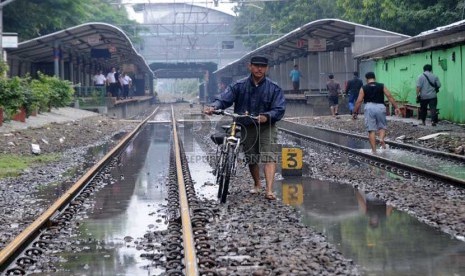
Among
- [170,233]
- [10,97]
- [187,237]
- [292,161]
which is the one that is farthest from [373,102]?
[10,97]

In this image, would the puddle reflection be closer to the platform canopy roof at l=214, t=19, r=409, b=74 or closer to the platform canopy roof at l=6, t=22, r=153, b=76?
the platform canopy roof at l=214, t=19, r=409, b=74

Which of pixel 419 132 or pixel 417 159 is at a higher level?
pixel 419 132

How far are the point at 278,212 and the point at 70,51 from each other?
38.7 metres

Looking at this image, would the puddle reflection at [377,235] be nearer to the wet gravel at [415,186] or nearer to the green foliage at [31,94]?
the wet gravel at [415,186]

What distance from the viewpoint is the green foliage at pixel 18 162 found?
16.7 m

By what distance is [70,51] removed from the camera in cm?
4784

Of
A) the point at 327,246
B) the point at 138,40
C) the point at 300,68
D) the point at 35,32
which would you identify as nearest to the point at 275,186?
the point at 327,246

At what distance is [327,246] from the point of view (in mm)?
8227

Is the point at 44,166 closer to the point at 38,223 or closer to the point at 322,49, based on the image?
the point at 38,223

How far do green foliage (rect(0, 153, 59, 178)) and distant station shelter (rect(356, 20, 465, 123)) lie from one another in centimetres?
1167

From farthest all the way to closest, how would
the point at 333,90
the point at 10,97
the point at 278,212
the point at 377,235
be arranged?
the point at 333,90 < the point at 10,97 < the point at 278,212 < the point at 377,235

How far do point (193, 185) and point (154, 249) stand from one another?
5.56m

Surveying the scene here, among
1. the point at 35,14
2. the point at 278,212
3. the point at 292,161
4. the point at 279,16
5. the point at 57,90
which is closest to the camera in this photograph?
the point at 278,212

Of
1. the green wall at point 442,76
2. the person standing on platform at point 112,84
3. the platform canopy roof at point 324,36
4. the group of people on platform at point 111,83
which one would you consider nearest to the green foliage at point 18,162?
the green wall at point 442,76
